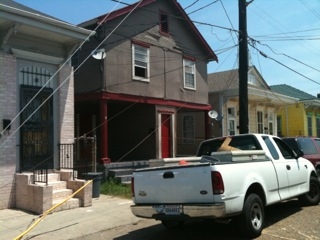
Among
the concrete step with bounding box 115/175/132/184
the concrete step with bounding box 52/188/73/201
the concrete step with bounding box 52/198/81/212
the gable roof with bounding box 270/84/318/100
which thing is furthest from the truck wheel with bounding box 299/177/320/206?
the gable roof with bounding box 270/84/318/100

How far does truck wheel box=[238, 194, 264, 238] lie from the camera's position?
6.53m

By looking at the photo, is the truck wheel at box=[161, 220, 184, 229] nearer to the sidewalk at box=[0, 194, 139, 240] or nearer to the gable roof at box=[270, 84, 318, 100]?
the sidewalk at box=[0, 194, 139, 240]

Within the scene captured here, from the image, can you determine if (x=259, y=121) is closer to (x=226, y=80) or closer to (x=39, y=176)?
(x=226, y=80)

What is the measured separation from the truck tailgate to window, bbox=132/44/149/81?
9531 mm

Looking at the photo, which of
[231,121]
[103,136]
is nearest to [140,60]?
[103,136]

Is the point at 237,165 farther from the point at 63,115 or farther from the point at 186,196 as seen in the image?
the point at 63,115

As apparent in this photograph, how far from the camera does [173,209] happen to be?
646 cm

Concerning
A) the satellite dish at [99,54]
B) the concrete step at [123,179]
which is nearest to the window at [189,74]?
the satellite dish at [99,54]

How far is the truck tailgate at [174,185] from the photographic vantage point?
20.4 feet

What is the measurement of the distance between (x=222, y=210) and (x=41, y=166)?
6.19 metres

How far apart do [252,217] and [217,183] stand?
46.4 inches

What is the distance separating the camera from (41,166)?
10680mm

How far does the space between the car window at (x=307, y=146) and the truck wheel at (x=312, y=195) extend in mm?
3378

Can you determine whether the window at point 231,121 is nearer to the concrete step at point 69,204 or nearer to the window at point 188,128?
the window at point 188,128
